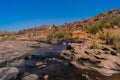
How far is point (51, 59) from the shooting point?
14.7 m

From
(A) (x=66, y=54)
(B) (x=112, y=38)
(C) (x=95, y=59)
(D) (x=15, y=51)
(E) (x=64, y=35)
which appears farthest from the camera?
(E) (x=64, y=35)

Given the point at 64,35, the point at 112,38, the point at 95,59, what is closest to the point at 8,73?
the point at 95,59

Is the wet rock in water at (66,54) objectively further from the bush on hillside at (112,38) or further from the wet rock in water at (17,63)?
the bush on hillside at (112,38)

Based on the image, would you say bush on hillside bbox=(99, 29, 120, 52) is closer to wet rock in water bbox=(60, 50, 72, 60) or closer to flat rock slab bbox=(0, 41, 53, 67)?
wet rock in water bbox=(60, 50, 72, 60)

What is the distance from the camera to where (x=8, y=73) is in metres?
13.6

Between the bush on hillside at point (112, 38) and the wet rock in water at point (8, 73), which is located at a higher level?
the bush on hillside at point (112, 38)

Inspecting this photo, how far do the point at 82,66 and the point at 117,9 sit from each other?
22300 millimetres

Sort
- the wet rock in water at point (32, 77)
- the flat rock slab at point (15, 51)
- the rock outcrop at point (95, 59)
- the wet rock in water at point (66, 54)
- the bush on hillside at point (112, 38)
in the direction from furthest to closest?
the bush on hillside at point (112, 38) < the flat rock slab at point (15, 51) < the wet rock in water at point (66, 54) < the rock outcrop at point (95, 59) < the wet rock in water at point (32, 77)

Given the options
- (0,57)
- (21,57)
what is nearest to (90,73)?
(21,57)

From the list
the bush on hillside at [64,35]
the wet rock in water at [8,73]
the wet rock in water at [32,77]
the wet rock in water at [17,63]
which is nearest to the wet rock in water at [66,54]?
the wet rock in water at [17,63]

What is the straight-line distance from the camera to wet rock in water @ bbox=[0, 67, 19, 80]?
1333 centimetres

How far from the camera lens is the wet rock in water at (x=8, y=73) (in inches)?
525

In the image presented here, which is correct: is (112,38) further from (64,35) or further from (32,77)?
(32,77)

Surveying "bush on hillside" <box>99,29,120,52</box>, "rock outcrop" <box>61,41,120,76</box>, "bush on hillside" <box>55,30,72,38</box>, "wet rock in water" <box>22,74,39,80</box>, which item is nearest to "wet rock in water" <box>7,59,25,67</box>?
"wet rock in water" <box>22,74,39,80</box>
